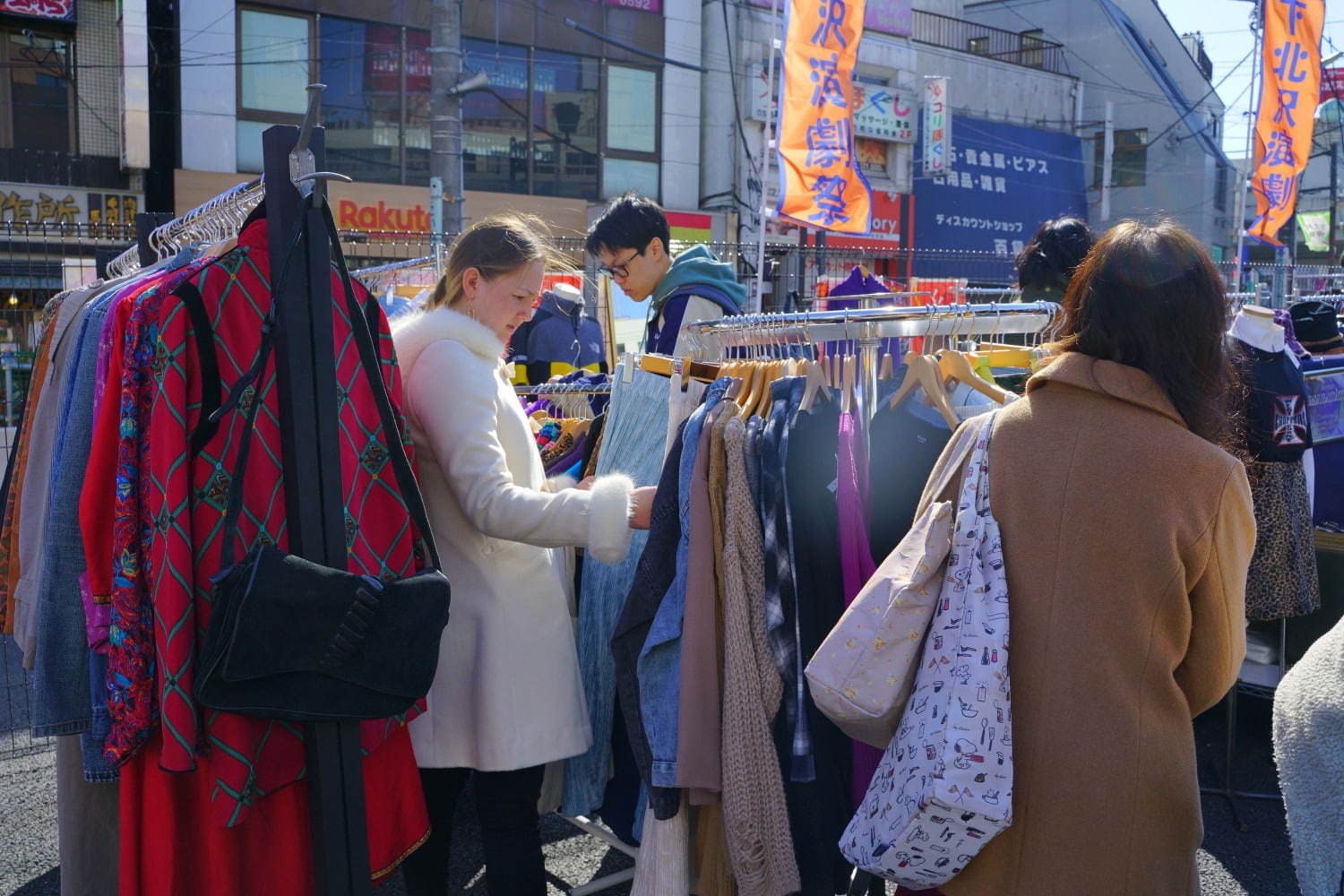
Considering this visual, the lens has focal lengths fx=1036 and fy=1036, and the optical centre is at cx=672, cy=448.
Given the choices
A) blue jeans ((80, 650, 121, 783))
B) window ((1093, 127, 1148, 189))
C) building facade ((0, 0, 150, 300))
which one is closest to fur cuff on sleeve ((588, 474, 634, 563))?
blue jeans ((80, 650, 121, 783))

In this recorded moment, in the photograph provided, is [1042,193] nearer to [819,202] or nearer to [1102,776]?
[819,202]

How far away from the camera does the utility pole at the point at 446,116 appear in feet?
30.7

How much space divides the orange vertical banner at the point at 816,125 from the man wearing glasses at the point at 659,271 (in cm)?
468

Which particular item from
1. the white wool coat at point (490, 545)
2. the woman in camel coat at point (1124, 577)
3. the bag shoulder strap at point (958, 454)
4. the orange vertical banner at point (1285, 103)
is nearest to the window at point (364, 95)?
the orange vertical banner at point (1285, 103)

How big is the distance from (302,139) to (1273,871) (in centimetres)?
325

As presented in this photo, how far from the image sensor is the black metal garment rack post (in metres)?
1.61

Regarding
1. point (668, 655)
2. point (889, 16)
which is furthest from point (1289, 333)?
point (889, 16)

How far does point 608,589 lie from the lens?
260 centimetres

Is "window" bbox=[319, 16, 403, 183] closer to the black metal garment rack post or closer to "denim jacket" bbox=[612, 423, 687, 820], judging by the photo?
"denim jacket" bbox=[612, 423, 687, 820]

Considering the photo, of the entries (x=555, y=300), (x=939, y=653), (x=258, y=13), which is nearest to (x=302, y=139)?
(x=939, y=653)

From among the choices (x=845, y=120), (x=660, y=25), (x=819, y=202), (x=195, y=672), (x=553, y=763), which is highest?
(x=660, y=25)

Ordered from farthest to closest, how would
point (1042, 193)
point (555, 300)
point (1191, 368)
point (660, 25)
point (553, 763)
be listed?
point (1042, 193) < point (660, 25) < point (555, 300) < point (553, 763) < point (1191, 368)

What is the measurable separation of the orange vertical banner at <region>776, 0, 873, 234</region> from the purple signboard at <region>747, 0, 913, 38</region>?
435 inches

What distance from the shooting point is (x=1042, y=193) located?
21172 mm
